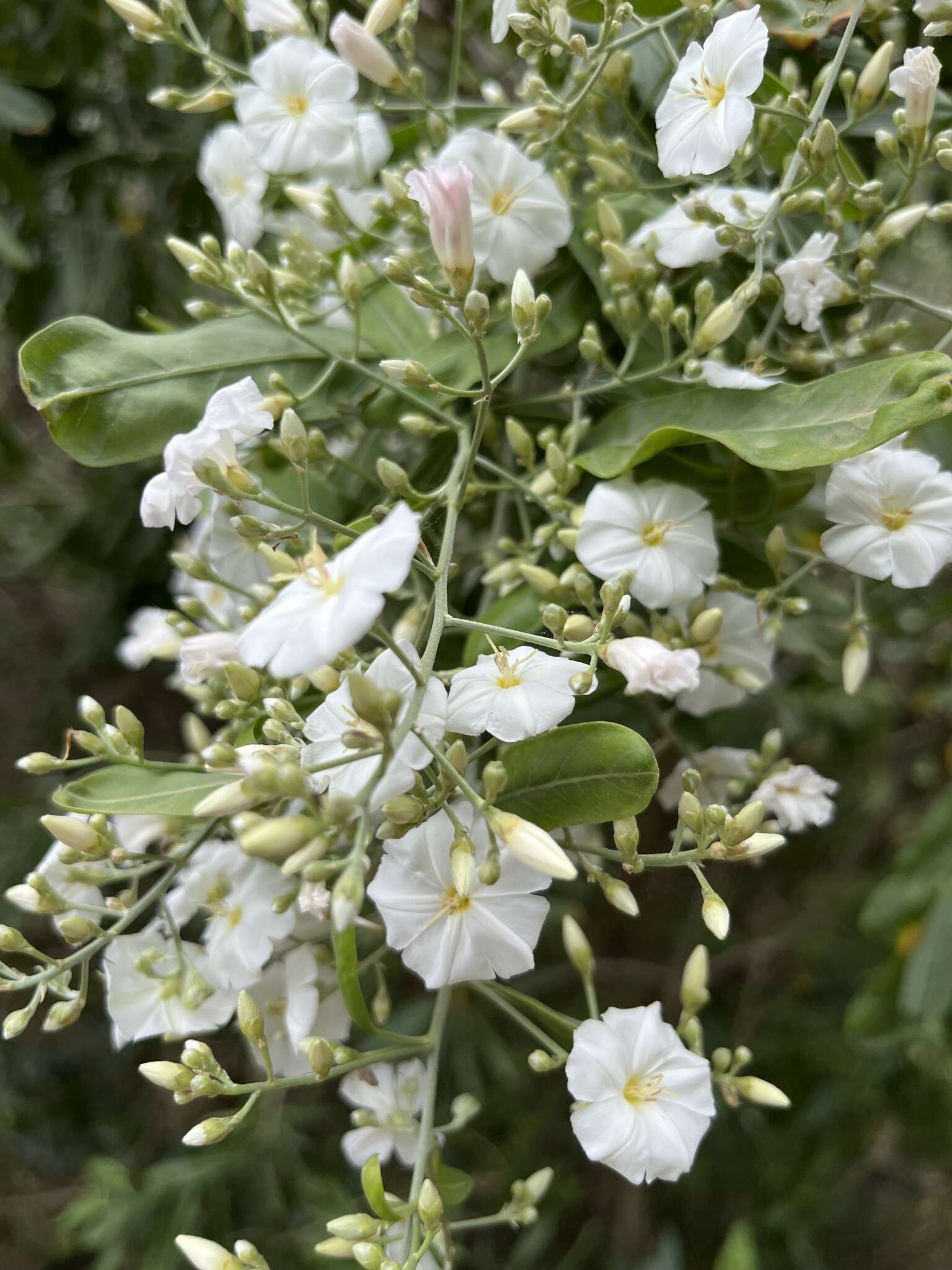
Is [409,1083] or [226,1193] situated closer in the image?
[409,1083]

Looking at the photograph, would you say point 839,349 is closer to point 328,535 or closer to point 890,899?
point 328,535

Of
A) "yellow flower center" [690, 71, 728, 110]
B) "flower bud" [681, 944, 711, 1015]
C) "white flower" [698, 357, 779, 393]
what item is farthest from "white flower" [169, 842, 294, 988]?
"yellow flower center" [690, 71, 728, 110]

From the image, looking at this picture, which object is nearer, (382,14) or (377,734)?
(377,734)

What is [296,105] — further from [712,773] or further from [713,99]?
[712,773]

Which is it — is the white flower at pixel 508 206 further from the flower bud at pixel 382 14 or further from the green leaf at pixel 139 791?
the green leaf at pixel 139 791

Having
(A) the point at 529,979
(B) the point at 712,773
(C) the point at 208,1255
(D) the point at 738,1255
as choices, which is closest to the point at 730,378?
(B) the point at 712,773

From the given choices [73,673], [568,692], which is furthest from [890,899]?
[73,673]

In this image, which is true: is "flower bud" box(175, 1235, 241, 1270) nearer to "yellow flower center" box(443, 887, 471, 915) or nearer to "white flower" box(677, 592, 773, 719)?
"yellow flower center" box(443, 887, 471, 915)
